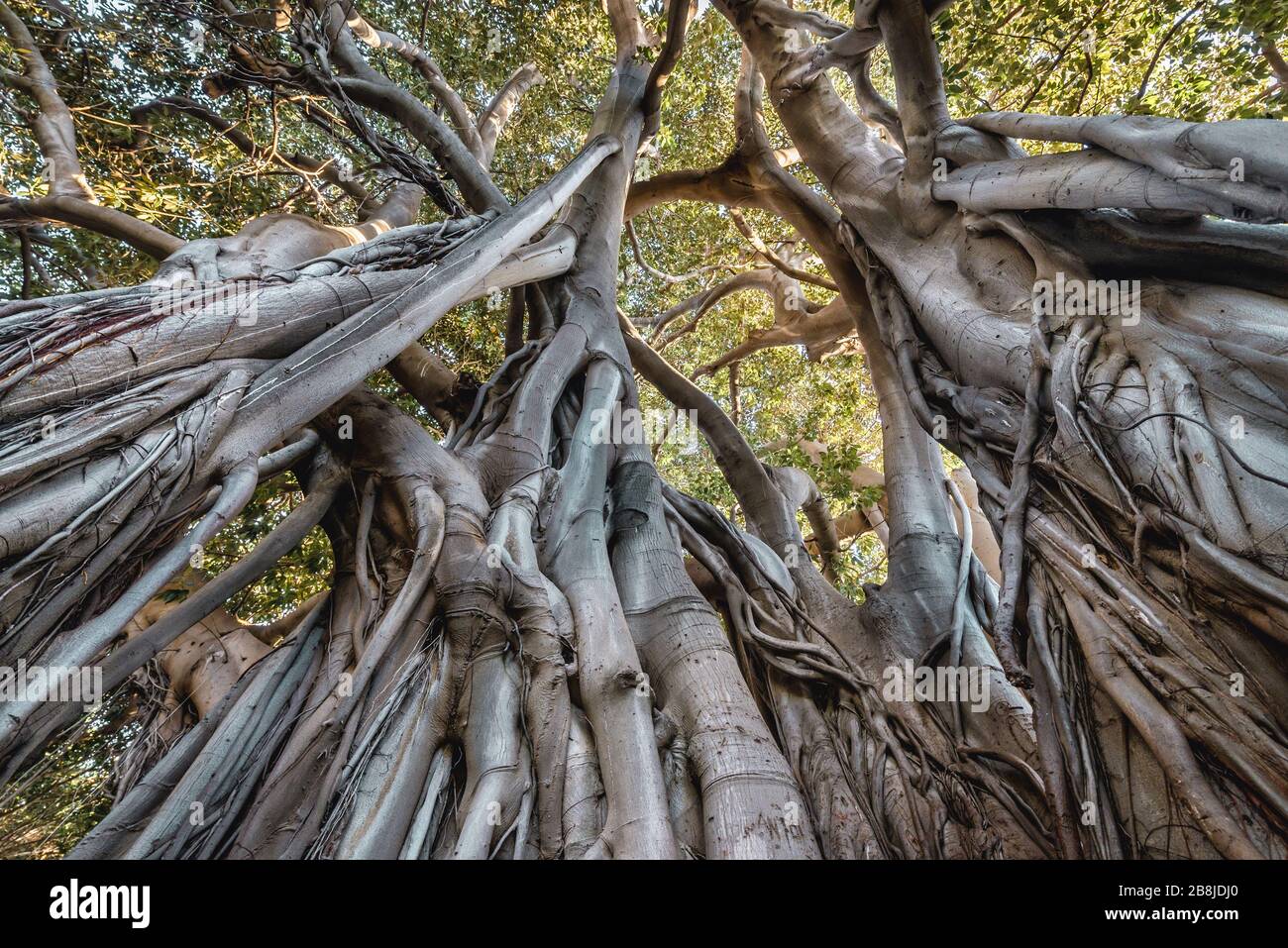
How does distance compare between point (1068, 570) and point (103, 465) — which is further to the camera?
point (1068, 570)

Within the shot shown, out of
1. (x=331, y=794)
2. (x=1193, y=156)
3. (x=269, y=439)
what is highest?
Result: (x=1193, y=156)

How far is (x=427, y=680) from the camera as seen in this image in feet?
6.21

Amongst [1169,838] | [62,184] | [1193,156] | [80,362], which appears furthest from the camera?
[62,184]

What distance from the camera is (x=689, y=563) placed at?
3.18 meters

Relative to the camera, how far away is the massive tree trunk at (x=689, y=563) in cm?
149

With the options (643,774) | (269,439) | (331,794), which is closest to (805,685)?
(643,774)

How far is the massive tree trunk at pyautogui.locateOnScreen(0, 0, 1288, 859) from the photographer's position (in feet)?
4.90

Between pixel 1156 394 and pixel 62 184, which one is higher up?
pixel 62 184

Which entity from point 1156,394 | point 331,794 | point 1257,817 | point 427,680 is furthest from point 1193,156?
point 331,794

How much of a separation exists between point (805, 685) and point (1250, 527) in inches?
53.6

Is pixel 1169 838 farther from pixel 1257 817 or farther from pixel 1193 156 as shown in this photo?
pixel 1193 156

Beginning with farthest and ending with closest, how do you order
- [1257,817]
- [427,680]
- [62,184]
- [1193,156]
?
[62,184]
[427,680]
[1193,156]
[1257,817]

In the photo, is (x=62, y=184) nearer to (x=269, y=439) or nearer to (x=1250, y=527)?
(x=269, y=439)

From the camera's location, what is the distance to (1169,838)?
1.43 m
